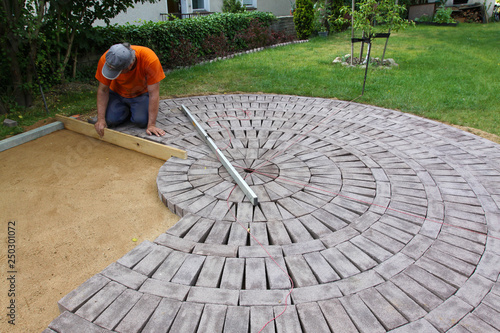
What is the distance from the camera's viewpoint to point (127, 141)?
3.42m

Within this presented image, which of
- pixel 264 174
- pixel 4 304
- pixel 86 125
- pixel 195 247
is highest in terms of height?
pixel 86 125

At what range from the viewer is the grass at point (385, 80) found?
438 centimetres

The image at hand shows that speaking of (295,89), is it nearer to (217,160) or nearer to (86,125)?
(217,160)

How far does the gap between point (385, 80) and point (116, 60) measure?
4.51 meters

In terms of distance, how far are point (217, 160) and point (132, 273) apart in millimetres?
1426

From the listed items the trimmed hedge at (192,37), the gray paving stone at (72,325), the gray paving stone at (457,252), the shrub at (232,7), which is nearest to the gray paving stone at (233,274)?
the gray paving stone at (72,325)

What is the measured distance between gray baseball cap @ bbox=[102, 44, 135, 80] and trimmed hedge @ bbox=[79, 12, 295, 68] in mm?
2808

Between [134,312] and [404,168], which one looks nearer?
[134,312]

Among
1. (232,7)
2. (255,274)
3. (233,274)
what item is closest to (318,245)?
(255,274)

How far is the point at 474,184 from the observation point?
8.51ft

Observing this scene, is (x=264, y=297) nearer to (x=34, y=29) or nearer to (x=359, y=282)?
(x=359, y=282)

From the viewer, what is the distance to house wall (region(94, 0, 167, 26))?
9672mm

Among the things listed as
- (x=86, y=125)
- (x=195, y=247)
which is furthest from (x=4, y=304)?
(x=86, y=125)

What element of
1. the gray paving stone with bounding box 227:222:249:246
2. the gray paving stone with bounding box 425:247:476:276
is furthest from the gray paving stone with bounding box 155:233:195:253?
the gray paving stone with bounding box 425:247:476:276
